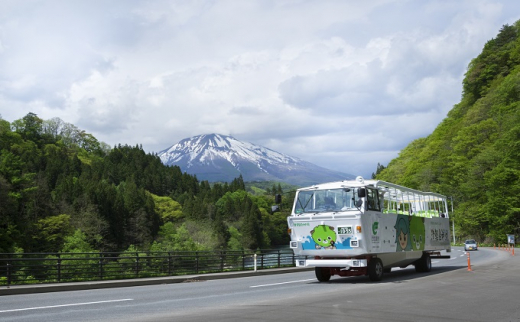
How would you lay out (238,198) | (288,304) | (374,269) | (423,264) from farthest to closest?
1. (238,198)
2. (423,264)
3. (374,269)
4. (288,304)

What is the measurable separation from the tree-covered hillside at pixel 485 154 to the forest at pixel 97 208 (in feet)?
144

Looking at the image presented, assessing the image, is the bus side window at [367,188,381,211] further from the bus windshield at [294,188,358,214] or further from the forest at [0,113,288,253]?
the forest at [0,113,288,253]

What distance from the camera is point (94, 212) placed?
4451 inches

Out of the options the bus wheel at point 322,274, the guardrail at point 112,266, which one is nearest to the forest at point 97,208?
the guardrail at point 112,266

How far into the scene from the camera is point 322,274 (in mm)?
20812

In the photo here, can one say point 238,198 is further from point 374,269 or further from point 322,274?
point 374,269

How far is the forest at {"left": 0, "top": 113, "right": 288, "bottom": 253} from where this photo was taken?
3075 inches

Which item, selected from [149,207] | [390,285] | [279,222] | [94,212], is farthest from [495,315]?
[279,222]

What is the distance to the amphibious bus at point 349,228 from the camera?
18.9 metres

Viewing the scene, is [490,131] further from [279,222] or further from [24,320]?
[279,222]

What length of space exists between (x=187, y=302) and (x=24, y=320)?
4.35 meters

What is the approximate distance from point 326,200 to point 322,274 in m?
3.05

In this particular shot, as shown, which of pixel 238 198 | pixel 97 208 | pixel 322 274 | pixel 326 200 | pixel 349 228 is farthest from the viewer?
pixel 238 198

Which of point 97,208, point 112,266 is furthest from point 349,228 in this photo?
point 97,208
